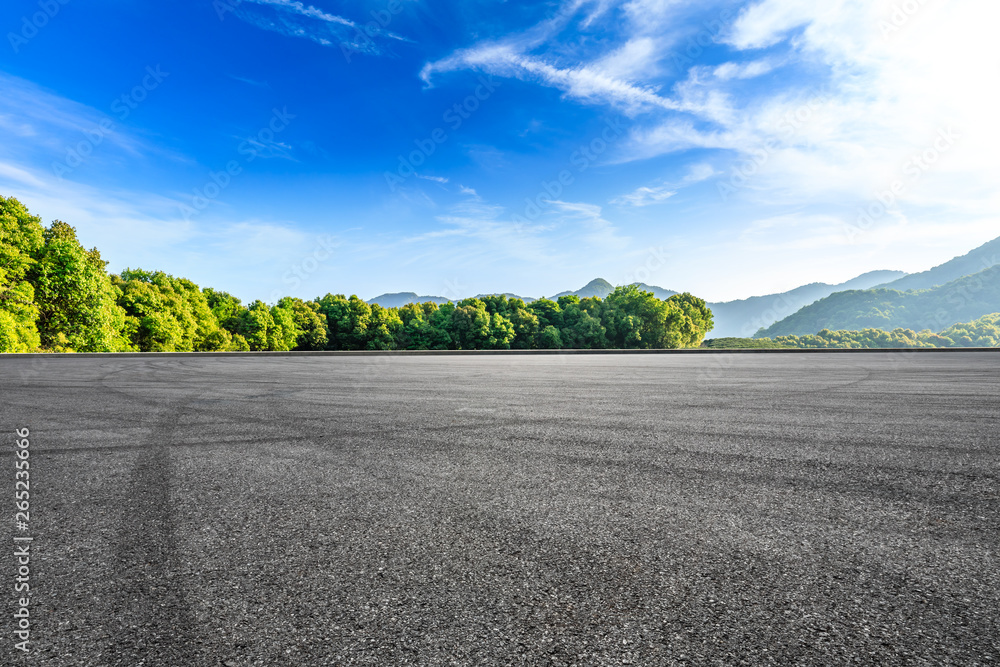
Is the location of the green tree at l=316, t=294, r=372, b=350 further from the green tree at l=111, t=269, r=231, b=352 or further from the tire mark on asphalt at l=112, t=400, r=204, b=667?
the tire mark on asphalt at l=112, t=400, r=204, b=667

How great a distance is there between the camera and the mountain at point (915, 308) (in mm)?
166375

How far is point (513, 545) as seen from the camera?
292 centimetres

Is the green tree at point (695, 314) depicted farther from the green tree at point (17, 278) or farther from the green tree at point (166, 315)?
the green tree at point (17, 278)

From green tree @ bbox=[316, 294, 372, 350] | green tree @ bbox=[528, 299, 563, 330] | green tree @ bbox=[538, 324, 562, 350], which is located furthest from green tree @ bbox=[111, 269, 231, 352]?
green tree @ bbox=[528, 299, 563, 330]

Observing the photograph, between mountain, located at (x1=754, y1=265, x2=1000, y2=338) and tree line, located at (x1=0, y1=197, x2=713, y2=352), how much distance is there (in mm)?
103793

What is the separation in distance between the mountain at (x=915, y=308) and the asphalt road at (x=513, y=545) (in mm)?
188442

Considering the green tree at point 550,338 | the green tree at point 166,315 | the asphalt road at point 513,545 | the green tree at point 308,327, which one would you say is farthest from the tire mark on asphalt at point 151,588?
the green tree at point 308,327

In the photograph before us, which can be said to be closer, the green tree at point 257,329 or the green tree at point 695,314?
the green tree at point 257,329

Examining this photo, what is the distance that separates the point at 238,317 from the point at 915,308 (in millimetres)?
207426

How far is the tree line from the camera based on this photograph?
41594 millimetres

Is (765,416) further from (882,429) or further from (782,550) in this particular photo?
(782,550)

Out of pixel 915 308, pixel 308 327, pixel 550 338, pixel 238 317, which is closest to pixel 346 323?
pixel 308 327

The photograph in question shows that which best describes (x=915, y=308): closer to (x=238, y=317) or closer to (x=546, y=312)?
(x=546, y=312)

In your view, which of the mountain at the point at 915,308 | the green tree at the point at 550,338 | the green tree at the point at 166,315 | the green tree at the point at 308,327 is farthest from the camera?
the mountain at the point at 915,308
